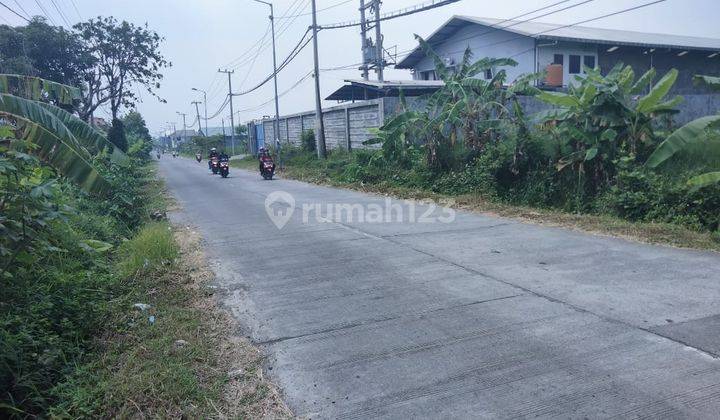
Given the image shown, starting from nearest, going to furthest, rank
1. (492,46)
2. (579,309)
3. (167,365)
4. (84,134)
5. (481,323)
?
(167,365), (481,323), (579,309), (84,134), (492,46)

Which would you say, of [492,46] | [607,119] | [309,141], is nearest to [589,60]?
[492,46]

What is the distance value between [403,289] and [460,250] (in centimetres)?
212

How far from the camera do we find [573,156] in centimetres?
1122

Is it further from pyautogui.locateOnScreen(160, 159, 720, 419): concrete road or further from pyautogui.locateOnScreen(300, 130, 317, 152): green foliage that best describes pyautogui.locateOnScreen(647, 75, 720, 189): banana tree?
pyautogui.locateOnScreen(300, 130, 317, 152): green foliage

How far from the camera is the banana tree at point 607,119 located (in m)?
10.5

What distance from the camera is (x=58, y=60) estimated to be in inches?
982

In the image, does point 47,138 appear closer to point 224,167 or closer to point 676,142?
point 676,142

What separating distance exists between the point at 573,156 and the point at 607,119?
104cm

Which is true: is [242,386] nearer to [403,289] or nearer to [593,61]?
[403,289]

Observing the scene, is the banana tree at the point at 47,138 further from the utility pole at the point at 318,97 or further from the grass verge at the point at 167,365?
the utility pole at the point at 318,97

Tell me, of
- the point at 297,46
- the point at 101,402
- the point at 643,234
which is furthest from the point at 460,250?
the point at 297,46

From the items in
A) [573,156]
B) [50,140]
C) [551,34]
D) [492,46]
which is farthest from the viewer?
[492,46]

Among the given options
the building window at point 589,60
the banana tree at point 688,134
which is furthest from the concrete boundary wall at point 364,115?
the building window at point 589,60

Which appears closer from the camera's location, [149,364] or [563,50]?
[149,364]
